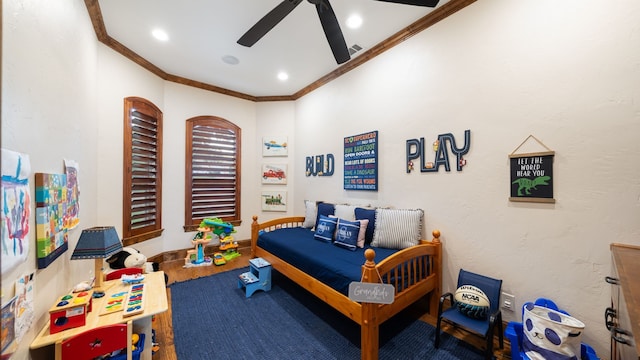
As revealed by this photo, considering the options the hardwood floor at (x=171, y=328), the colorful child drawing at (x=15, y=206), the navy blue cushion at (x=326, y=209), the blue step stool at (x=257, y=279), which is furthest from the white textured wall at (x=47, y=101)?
the navy blue cushion at (x=326, y=209)

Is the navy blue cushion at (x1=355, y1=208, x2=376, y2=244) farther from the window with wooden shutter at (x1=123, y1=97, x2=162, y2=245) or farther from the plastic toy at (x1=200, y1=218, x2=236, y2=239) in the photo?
the window with wooden shutter at (x1=123, y1=97, x2=162, y2=245)

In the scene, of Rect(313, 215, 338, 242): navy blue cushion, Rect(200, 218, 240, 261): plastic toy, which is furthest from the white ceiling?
Rect(200, 218, 240, 261): plastic toy

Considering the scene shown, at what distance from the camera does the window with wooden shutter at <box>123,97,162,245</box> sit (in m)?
3.12

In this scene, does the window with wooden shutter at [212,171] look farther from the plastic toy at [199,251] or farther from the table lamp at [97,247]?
the table lamp at [97,247]

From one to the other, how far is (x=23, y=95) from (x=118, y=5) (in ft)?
5.63

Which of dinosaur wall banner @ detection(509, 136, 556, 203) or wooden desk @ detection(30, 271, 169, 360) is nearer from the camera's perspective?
wooden desk @ detection(30, 271, 169, 360)

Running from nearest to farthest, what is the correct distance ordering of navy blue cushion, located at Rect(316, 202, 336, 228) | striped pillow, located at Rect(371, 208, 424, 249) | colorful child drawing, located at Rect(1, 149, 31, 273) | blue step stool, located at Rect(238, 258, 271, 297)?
colorful child drawing, located at Rect(1, 149, 31, 273)
striped pillow, located at Rect(371, 208, 424, 249)
blue step stool, located at Rect(238, 258, 271, 297)
navy blue cushion, located at Rect(316, 202, 336, 228)

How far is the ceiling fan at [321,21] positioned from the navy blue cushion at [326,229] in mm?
1758

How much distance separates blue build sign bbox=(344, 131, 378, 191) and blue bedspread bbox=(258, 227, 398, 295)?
81 cm

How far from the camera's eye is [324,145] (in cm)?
388

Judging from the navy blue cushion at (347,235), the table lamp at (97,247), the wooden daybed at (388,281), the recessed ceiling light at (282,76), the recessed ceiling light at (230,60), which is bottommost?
the wooden daybed at (388,281)

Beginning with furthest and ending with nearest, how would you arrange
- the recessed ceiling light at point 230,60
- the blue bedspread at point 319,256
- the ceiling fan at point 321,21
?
the recessed ceiling light at point 230,60
the blue bedspread at point 319,256
the ceiling fan at point 321,21

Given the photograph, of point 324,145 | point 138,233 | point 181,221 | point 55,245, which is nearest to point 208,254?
point 181,221

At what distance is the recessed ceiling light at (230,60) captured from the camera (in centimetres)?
325
